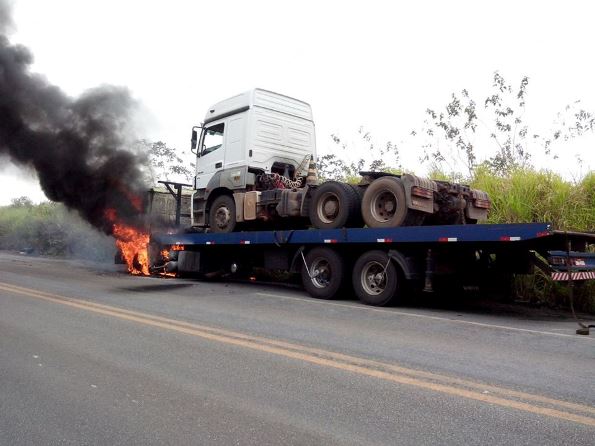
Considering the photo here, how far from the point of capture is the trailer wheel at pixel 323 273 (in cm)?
913

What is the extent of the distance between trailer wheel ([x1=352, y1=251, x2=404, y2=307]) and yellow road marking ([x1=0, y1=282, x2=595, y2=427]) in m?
3.30

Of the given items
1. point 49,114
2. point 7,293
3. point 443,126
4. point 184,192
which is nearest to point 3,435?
point 7,293

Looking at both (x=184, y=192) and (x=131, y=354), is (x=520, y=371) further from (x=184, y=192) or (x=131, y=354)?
(x=184, y=192)

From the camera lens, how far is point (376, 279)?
344 inches

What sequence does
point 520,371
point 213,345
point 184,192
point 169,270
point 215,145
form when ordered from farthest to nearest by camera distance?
point 184,192 → point 169,270 → point 215,145 → point 213,345 → point 520,371

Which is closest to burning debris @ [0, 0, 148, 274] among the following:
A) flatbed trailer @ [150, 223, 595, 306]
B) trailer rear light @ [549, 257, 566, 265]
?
flatbed trailer @ [150, 223, 595, 306]

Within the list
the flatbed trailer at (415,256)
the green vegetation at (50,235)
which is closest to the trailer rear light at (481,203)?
the flatbed trailer at (415,256)

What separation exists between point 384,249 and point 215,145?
16.8 ft

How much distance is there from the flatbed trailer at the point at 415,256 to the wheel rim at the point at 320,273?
1 cm

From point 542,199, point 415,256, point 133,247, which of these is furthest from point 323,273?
point 133,247

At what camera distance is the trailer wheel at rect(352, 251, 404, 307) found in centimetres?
833

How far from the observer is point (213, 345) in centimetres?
522

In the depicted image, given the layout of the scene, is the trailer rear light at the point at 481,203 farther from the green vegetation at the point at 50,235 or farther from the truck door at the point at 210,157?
the green vegetation at the point at 50,235

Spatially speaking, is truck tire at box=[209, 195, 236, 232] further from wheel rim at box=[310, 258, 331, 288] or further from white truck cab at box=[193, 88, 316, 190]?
wheel rim at box=[310, 258, 331, 288]
